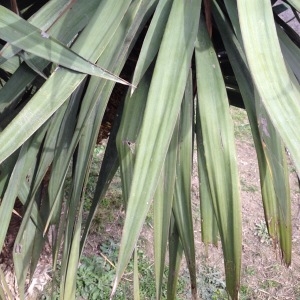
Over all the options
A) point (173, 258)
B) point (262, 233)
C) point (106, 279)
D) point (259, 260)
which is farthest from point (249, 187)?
point (173, 258)

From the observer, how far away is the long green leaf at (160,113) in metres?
0.67

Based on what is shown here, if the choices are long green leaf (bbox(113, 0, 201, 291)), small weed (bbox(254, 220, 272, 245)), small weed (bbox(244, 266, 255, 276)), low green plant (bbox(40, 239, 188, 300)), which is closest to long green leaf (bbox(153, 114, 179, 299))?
long green leaf (bbox(113, 0, 201, 291))

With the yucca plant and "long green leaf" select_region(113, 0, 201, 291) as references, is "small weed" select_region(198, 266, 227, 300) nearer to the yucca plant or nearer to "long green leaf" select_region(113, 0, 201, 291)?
the yucca plant

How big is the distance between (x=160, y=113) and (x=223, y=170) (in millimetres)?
142

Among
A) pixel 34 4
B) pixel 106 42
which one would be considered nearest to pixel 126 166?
→ pixel 106 42

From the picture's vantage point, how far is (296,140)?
0.60m

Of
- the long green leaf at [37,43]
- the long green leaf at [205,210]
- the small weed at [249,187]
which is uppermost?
the long green leaf at [37,43]

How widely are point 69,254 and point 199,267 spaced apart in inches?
45.3

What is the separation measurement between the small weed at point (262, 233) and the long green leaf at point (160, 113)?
1.54 metres

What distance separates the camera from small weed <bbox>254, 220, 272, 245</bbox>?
7.07ft

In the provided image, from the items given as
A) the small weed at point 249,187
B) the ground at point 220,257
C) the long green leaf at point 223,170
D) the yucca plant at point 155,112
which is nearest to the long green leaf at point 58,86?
the yucca plant at point 155,112

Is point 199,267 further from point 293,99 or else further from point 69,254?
point 293,99

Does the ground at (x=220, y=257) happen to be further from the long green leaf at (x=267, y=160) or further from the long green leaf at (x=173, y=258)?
the long green leaf at (x=267, y=160)

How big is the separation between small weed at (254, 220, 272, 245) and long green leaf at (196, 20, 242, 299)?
1427 millimetres
